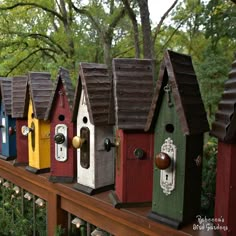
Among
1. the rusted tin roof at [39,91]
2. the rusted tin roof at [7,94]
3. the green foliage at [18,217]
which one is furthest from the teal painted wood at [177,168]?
the rusted tin roof at [7,94]

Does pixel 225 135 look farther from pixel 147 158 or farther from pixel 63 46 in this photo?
pixel 63 46

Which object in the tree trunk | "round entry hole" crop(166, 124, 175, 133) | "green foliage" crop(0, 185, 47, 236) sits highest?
the tree trunk

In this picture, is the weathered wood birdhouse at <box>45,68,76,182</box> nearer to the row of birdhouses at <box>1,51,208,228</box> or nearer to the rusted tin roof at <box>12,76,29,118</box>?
the row of birdhouses at <box>1,51,208,228</box>

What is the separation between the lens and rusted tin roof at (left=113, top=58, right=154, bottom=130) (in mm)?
1547

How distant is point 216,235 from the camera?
1338 mm

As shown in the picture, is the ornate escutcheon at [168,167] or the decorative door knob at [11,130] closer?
the ornate escutcheon at [168,167]

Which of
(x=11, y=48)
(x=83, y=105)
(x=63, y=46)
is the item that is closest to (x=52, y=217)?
(x=83, y=105)

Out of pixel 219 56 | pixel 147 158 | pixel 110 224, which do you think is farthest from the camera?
pixel 219 56

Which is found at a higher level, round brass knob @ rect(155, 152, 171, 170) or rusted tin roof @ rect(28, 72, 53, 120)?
rusted tin roof @ rect(28, 72, 53, 120)

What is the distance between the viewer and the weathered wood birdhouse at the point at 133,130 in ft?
5.09

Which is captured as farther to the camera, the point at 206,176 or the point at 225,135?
the point at 206,176

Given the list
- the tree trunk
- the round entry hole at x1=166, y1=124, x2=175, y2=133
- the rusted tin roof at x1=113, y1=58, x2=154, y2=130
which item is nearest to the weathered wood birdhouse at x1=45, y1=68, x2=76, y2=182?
the rusted tin roof at x1=113, y1=58, x2=154, y2=130

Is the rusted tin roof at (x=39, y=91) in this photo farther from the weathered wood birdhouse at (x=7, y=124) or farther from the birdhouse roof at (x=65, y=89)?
the weathered wood birdhouse at (x=7, y=124)

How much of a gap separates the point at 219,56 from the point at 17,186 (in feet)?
20.9
